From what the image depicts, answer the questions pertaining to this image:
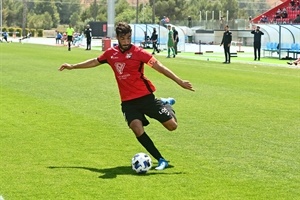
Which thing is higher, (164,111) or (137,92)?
(137,92)

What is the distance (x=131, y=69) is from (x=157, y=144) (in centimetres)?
236

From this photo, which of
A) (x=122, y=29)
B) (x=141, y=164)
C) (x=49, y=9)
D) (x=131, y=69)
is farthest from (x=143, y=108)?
(x=49, y=9)

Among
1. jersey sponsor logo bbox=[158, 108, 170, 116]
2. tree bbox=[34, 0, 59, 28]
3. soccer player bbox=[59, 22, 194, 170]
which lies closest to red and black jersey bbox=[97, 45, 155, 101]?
soccer player bbox=[59, 22, 194, 170]

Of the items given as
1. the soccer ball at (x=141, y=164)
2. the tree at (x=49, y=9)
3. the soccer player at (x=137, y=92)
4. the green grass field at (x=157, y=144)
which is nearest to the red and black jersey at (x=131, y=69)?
the soccer player at (x=137, y=92)

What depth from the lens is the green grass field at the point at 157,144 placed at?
834cm

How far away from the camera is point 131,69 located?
31.2 feet

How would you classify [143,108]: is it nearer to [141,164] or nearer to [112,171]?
[141,164]

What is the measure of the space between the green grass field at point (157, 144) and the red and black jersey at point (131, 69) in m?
1.02

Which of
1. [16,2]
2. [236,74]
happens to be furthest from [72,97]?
[16,2]

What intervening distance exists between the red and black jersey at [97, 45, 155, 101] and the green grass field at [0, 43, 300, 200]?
102 centimetres

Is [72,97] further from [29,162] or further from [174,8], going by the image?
[174,8]

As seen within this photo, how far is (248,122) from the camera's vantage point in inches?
570

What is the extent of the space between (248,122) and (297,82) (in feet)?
38.6

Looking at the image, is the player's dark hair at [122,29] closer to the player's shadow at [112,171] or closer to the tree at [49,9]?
the player's shadow at [112,171]
